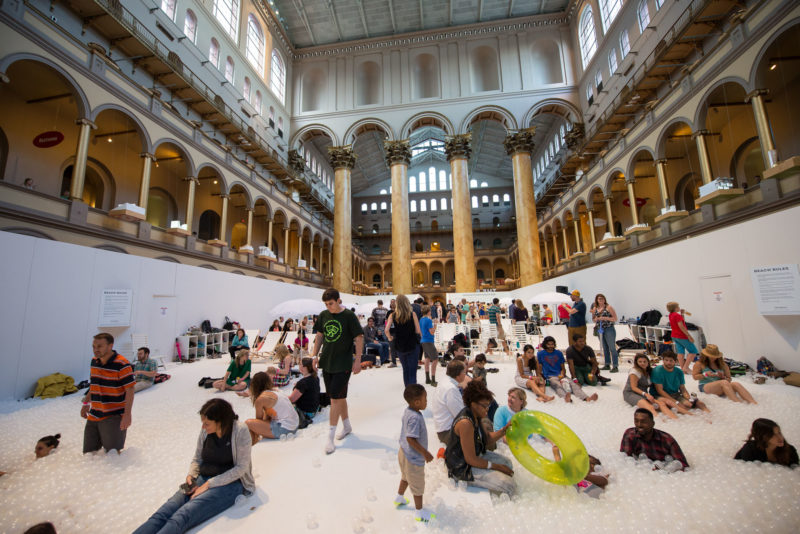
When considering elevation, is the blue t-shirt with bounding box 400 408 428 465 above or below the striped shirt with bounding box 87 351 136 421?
below

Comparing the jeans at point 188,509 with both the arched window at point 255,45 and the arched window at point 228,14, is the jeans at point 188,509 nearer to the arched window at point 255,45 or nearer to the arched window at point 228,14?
the arched window at point 228,14

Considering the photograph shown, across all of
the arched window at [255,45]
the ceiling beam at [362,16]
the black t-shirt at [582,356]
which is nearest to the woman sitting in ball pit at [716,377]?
the black t-shirt at [582,356]

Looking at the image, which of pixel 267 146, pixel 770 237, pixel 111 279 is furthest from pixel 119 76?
pixel 770 237

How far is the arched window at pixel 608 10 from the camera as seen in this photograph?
52.4 feet

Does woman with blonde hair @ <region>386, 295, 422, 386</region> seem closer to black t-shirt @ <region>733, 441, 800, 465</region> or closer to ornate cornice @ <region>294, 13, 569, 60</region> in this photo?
black t-shirt @ <region>733, 441, 800, 465</region>

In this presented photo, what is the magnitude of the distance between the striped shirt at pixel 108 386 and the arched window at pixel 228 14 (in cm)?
1866

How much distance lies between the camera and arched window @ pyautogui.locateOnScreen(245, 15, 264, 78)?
60.5 feet

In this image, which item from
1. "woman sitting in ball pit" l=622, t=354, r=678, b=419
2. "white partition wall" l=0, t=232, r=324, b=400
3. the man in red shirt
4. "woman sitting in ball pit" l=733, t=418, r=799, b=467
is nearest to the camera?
"woman sitting in ball pit" l=733, t=418, r=799, b=467

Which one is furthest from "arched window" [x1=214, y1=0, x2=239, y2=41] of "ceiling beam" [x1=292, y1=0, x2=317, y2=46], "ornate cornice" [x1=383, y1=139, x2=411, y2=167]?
"ornate cornice" [x1=383, y1=139, x2=411, y2=167]

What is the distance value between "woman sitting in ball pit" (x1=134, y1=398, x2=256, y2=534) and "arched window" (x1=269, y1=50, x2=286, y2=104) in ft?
75.0

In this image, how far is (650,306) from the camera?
30.9 ft

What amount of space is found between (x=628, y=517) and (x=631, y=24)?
19.4 metres

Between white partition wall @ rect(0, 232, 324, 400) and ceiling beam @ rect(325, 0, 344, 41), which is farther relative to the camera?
ceiling beam @ rect(325, 0, 344, 41)

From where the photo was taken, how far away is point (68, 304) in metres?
6.68
